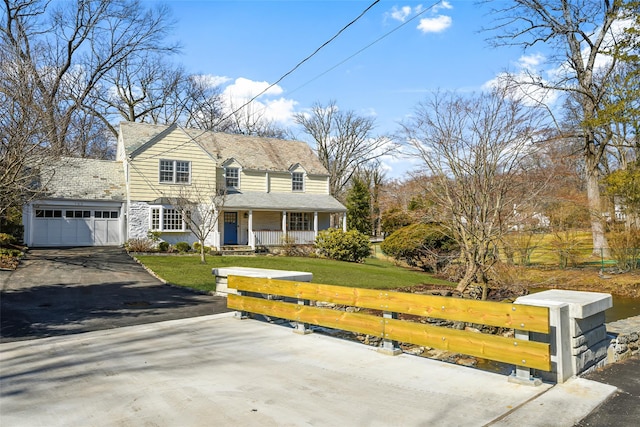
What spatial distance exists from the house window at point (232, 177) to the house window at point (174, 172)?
2.80m

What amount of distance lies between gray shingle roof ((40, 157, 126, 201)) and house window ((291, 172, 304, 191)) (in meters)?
10.6

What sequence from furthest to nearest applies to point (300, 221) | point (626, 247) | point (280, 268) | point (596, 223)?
point (300, 221) → point (596, 223) → point (626, 247) → point (280, 268)

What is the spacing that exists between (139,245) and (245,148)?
11.4 metres

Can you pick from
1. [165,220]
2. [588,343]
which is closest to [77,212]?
[165,220]

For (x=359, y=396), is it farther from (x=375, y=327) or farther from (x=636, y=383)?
(x=636, y=383)

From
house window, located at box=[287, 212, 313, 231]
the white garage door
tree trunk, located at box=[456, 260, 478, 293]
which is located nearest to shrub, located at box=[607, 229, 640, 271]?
tree trunk, located at box=[456, 260, 478, 293]

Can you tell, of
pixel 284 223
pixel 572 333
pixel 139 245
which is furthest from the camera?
pixel 284 223

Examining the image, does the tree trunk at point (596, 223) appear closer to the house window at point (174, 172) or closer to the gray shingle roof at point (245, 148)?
the gray shingle roof at point (245, 148)

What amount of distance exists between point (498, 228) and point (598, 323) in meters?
6.87

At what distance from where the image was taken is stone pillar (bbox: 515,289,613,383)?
4.76 m

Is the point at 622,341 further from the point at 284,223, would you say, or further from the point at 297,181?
the point at 297,181

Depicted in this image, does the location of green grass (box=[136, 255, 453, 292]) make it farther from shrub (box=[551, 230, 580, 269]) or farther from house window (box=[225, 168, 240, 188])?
house window (box=[225, 168, 240, 188])

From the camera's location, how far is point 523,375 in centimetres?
475

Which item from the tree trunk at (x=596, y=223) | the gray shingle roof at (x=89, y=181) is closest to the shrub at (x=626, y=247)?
the tree trunk at (x=596, y=223)
